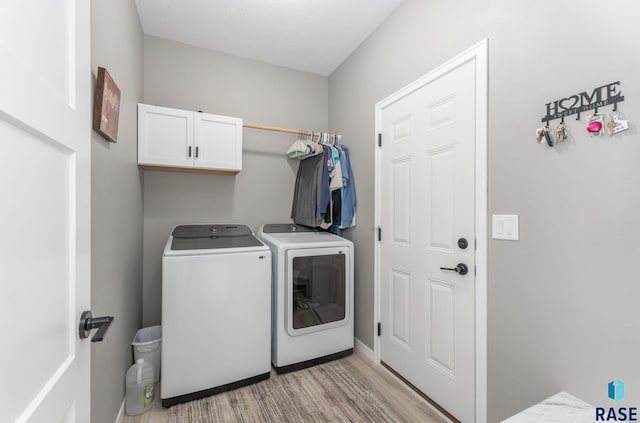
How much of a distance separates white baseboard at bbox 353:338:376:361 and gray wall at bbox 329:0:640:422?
3.46 feet

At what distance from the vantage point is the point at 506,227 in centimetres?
141

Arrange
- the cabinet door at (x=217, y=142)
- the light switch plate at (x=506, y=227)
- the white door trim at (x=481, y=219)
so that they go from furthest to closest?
the cabinet door at (x=217, y=142) → the white door trim at (x=481, y=219) → the light switch plate at (x=506, y=227)

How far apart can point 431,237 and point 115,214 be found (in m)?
1.90

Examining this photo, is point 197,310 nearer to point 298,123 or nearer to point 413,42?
point 298,123

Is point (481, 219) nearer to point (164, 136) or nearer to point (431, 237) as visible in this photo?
point (431, 237)

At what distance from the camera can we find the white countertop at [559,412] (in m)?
0.98

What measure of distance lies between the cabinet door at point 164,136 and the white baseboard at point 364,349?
2.15m

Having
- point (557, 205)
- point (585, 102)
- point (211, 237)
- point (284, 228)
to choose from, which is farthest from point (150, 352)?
point (585, 102)

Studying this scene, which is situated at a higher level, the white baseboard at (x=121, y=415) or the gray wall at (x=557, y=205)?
the gray wall at (x=557, y=205)

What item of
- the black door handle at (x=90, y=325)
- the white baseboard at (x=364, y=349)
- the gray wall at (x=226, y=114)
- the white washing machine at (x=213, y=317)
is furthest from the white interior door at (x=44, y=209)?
the white baseboard at (x=364, y=349)

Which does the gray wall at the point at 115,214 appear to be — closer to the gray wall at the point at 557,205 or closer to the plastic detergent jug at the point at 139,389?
the plastic detergent jug at the point at 139,389

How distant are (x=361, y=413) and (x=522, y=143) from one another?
182 centimetres

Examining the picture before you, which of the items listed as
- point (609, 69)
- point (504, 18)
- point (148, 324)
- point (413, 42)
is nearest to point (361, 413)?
point (148, 324)

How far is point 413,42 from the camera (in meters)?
1.97
